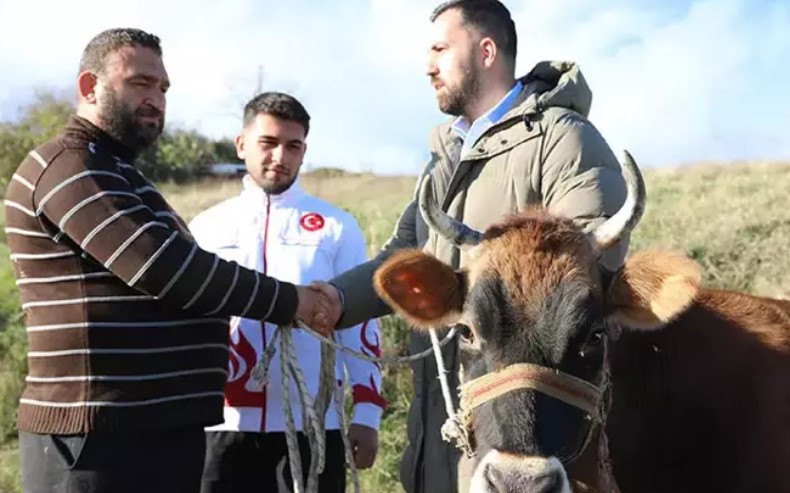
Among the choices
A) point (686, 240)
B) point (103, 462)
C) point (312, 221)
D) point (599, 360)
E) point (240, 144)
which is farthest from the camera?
point (686, 240)

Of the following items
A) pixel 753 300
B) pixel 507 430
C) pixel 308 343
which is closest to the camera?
pixel 507 430

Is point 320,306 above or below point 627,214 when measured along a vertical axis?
below

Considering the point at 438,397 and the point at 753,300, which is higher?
the point at 753,300

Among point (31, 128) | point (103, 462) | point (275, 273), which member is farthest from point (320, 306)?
point (31, 128)

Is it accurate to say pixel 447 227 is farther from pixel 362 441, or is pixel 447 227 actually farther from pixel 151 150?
pixel 151 150

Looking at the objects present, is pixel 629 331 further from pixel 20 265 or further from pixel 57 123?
pixel 57 123

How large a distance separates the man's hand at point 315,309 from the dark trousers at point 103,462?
30.3 inches

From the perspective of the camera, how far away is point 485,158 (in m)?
4.66

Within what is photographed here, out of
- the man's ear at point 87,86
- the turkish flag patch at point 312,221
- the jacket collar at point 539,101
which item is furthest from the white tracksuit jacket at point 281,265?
the man's ear at point 87,86

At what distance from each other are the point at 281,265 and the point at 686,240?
1035 centimetres

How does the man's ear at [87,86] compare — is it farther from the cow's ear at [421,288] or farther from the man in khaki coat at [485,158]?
the cow's ear at [421,288]

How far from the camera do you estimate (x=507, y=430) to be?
3539 mm

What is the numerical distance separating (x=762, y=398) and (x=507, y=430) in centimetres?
147

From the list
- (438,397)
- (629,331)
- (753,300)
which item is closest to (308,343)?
(438,397)
